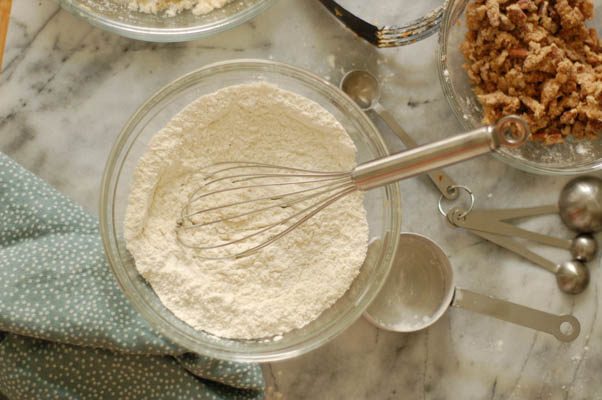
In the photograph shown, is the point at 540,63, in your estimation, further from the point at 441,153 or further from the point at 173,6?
the point at 173,6

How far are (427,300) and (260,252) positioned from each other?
1.19 ft

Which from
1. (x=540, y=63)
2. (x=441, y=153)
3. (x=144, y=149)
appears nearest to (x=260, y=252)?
(x=144, y=149)

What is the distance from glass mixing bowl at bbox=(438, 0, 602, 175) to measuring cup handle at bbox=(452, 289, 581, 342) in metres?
0.27

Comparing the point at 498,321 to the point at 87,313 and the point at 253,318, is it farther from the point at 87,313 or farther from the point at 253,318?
the point at 87,313

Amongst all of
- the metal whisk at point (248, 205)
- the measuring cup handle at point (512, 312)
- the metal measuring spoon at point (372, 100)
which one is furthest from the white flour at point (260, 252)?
the measuring cup handle at point (512, 312)

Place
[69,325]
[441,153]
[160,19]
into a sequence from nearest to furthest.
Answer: [441,153]
[69,325]
[160,19]

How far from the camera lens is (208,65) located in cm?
117

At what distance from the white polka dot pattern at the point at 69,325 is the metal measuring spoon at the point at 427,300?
30 cm

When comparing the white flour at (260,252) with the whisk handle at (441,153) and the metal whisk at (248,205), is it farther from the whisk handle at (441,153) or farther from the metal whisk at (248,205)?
the whisk handle at (441,153)

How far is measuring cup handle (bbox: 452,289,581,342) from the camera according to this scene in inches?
49.0

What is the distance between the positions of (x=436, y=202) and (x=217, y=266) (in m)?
0.48

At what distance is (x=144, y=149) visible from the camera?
1.19 meters

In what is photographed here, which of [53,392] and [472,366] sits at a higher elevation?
[53,392]

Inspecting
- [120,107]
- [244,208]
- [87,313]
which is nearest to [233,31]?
[120,107]
